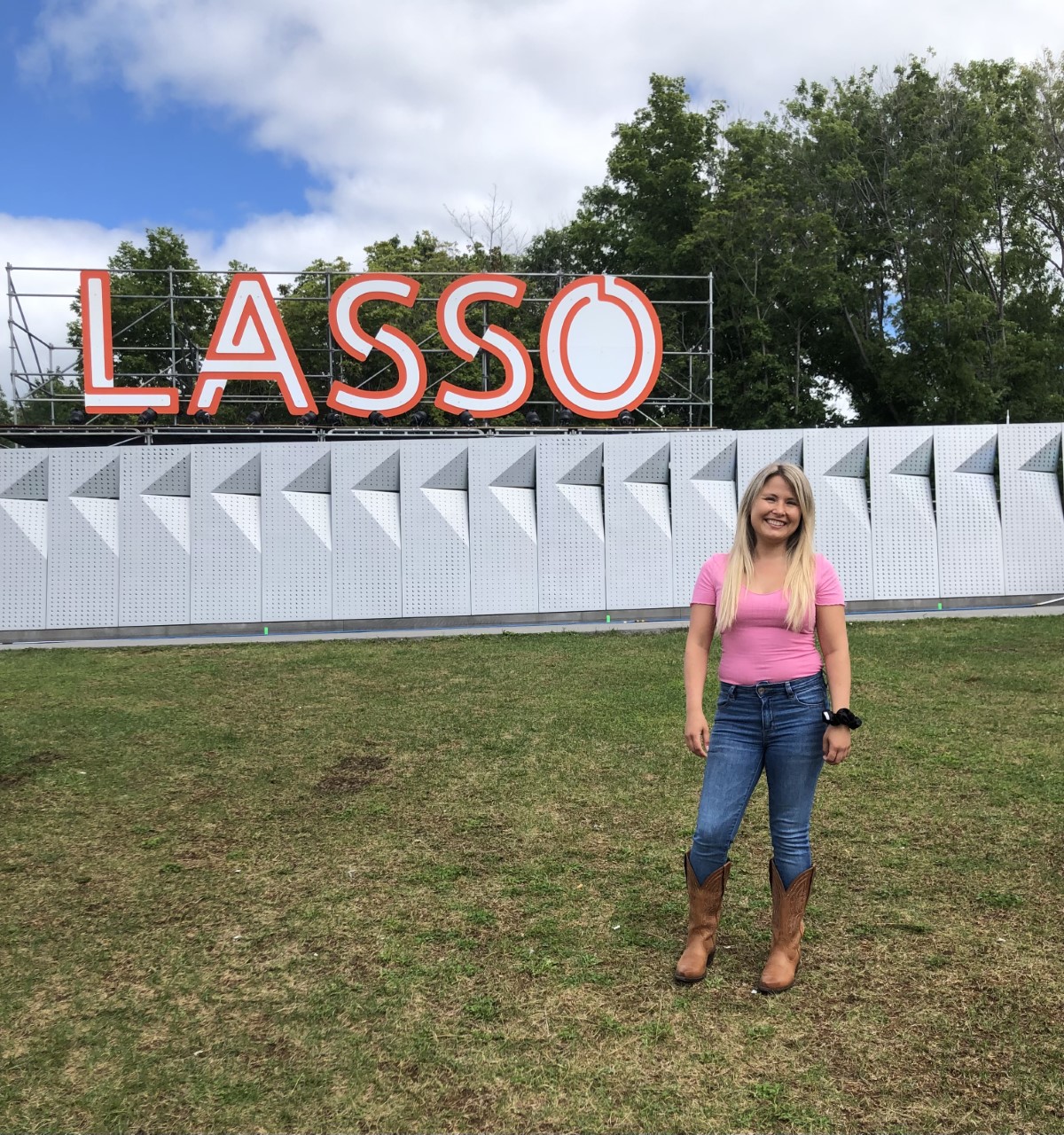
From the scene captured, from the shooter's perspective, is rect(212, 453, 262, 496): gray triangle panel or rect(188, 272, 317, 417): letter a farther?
rect(188, 272, 317, 417): letter a

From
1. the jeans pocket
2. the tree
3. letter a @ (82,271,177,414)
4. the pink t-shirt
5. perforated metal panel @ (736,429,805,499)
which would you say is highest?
the tree

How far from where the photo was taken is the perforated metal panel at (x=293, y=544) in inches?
484

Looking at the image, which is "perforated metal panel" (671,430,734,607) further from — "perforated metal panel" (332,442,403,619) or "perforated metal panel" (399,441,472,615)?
"perforated metal panel" (332,442,403,619)

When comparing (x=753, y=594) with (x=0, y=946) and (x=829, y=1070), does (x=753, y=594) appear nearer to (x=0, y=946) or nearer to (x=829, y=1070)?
(x=829, y=1070)

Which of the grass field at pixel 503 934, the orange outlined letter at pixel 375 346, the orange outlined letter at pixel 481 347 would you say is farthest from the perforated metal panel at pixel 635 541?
the grass field at pixel 503 934

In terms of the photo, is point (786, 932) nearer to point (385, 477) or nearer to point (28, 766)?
point (28, 766)

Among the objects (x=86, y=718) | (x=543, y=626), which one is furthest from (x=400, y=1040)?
(x=543, y=626)

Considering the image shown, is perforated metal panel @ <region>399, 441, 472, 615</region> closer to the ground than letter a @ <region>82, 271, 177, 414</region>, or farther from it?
closer to the ground

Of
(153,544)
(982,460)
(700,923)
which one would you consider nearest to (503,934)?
(700,923)

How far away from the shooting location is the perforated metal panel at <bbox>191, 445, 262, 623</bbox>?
40.2 feet

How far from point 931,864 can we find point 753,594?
1.89 m

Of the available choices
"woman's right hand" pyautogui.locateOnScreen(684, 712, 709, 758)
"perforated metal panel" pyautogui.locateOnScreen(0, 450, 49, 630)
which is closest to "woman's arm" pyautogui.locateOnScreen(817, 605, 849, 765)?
"woman's right hand" pyautogui.locateOnScreen(684, 712, 709, 758)

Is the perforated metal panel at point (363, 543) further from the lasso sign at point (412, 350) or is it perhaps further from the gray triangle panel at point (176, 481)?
the lasso sign at point (412, 350)

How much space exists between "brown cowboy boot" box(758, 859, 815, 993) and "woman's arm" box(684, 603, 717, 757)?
49 centimetres
